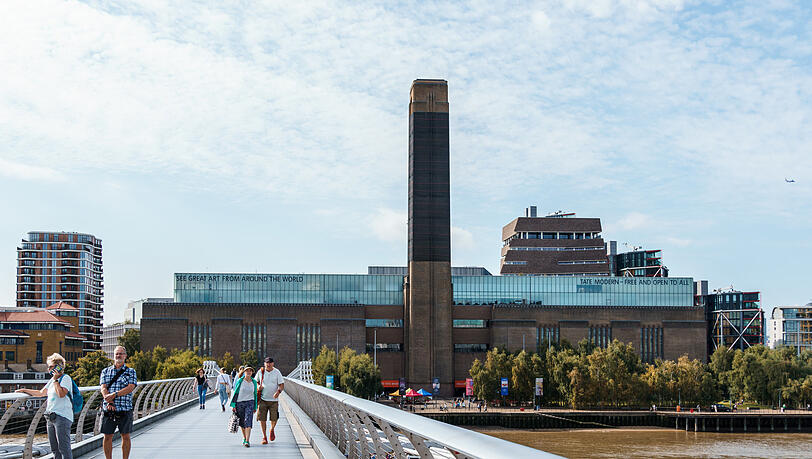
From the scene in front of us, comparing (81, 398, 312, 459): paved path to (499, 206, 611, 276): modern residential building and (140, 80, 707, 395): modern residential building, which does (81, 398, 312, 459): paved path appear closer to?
(140, 80, 707, 395): modern residential building

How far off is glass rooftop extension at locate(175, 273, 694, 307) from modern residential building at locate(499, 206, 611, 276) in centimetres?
2409

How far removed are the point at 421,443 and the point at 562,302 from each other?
123117mm

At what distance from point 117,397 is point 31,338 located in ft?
443

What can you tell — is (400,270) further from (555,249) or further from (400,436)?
(400,436)

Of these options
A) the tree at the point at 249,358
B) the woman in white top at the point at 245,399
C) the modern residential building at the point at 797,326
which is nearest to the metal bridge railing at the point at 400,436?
the woman in white top at the point at 245,399

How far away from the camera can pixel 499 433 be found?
90.8m

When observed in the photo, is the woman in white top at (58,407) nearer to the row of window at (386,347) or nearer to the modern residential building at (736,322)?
the row of window at (386,347)

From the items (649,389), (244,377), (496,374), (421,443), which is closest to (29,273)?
(496,374)

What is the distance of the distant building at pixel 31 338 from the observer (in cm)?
13200

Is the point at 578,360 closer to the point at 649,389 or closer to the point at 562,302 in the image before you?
the point at 649,389

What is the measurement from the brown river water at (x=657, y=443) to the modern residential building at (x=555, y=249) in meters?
56.4

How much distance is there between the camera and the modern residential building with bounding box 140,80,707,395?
375 ft

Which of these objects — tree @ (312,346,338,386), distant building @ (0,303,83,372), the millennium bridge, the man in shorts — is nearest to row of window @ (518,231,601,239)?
tree @ (312,346,338,386)

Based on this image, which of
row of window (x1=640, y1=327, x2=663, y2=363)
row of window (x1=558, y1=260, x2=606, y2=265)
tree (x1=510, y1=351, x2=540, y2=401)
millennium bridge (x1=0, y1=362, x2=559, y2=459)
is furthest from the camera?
row of window (x1=558, y1=260, x2=606, y2=265)
